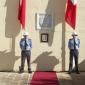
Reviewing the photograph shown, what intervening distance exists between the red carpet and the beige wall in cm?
84

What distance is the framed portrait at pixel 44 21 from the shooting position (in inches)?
698

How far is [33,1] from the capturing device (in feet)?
58.1

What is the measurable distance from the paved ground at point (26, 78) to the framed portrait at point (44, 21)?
212 cm

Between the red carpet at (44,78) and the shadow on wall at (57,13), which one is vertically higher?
the shadow on wall at (57,13)

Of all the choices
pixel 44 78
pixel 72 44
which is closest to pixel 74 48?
pixel 72 44

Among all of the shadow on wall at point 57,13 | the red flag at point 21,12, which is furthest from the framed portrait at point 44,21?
the red flag at point 21,12

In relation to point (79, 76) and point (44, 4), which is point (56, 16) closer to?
point (44, 4)

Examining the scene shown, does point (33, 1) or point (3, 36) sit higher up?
point (33, 1)

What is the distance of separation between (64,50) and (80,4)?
2084 millimetres

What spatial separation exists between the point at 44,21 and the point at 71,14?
1.20 metres

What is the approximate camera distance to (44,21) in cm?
1777

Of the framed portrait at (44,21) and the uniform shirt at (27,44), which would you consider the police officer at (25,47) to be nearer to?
the uniform shirt at (27,44)

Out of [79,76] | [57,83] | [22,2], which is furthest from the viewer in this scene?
[22,2]

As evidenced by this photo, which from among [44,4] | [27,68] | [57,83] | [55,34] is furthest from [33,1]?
[57,83]
